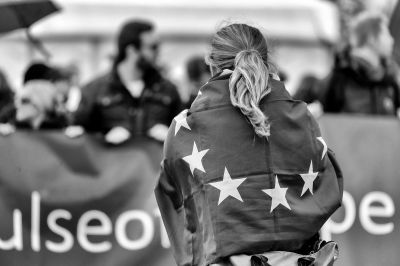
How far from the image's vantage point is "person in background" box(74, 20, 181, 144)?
Result: 25.0ft

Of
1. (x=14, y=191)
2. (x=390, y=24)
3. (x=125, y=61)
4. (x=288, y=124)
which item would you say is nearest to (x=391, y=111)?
(x=390, y=24)

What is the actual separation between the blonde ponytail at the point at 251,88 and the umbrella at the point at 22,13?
369 centimetres

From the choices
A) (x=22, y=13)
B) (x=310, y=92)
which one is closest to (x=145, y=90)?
A: (x=22, y=13)

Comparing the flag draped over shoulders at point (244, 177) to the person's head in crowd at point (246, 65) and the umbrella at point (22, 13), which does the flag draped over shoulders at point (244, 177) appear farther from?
the umbrella at point (22, 13)

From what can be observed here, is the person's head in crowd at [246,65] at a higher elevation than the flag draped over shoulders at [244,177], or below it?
higher

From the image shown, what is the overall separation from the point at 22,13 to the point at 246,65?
378 cm

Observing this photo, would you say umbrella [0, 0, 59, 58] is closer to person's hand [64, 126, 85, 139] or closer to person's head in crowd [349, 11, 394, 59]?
person's hand [64, 126, 85, 139]

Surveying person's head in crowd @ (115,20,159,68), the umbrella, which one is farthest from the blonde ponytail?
the umbrella

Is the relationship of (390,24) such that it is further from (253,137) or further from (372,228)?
(253,137)

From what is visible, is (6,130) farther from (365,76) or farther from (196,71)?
(196,71)

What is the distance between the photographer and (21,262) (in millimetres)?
6852

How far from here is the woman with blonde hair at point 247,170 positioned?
4.46 metres

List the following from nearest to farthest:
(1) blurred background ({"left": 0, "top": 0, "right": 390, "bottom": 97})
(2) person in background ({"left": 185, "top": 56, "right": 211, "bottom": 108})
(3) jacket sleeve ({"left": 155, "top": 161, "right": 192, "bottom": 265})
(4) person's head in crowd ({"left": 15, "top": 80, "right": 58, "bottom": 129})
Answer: (3) jacket sleeve ({"left": 155, "top": 161, "right": 192, "bottom": 265}) < (4) person's head in crowd ({"left": 15, "top": 80, "right": 58, "bottom": 129}) < (2) person in background ({"left": 185, "top": 56, "right": 211, "bottom": 108}) < (1) blurred background ({"left": 0, "top": 0, "right": 390, "bottom": 97})

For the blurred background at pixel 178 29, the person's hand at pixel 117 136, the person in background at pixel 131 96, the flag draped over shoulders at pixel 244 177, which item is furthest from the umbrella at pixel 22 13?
the blurred background at pixel 178 29
